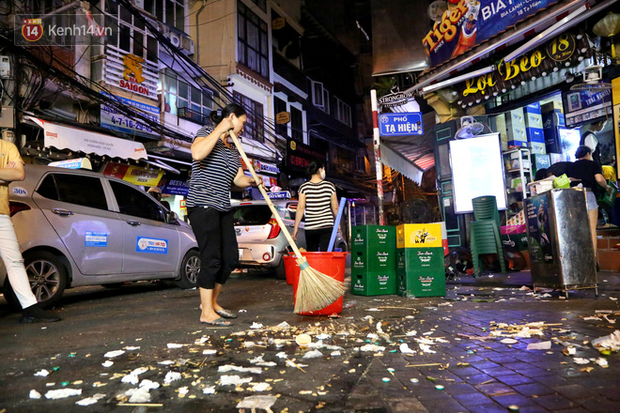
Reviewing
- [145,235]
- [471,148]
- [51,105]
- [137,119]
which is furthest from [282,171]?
[145,235]

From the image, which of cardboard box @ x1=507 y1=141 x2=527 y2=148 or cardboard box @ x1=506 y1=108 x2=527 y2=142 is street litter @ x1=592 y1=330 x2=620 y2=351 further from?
cardboard box @ x1=506 y1=108 x2=527 y2=142

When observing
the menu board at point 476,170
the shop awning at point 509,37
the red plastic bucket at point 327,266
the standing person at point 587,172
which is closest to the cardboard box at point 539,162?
the menu board at point 476,170

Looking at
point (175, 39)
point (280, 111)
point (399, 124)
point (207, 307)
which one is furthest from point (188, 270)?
point (280, 111)

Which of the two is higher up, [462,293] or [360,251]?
[360,251]

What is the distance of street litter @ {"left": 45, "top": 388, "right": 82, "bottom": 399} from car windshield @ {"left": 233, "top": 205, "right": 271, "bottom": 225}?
6.68 m

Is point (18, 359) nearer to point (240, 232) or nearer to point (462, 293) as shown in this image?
point (462, 293)

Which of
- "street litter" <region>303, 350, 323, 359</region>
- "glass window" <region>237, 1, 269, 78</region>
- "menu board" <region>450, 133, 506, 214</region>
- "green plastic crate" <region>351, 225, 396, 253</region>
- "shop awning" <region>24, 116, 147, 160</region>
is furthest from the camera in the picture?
"glass window" <region>237, 1, 269, 78</region>

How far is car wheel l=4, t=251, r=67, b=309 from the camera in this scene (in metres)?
5.04

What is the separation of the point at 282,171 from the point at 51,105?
11683 mm

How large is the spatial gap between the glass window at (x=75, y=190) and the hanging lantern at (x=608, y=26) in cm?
795

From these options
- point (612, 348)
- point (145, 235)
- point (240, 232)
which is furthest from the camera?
point (240, 232)

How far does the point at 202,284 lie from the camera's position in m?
4.07

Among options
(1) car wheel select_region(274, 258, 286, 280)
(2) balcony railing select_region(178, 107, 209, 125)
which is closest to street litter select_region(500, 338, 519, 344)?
(1) car wheel select_region(274, 258, 286, 280)

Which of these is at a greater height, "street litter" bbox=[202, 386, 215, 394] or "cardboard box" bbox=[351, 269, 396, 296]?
"cardboard box" bbox=[351, 269, 396, 296]
